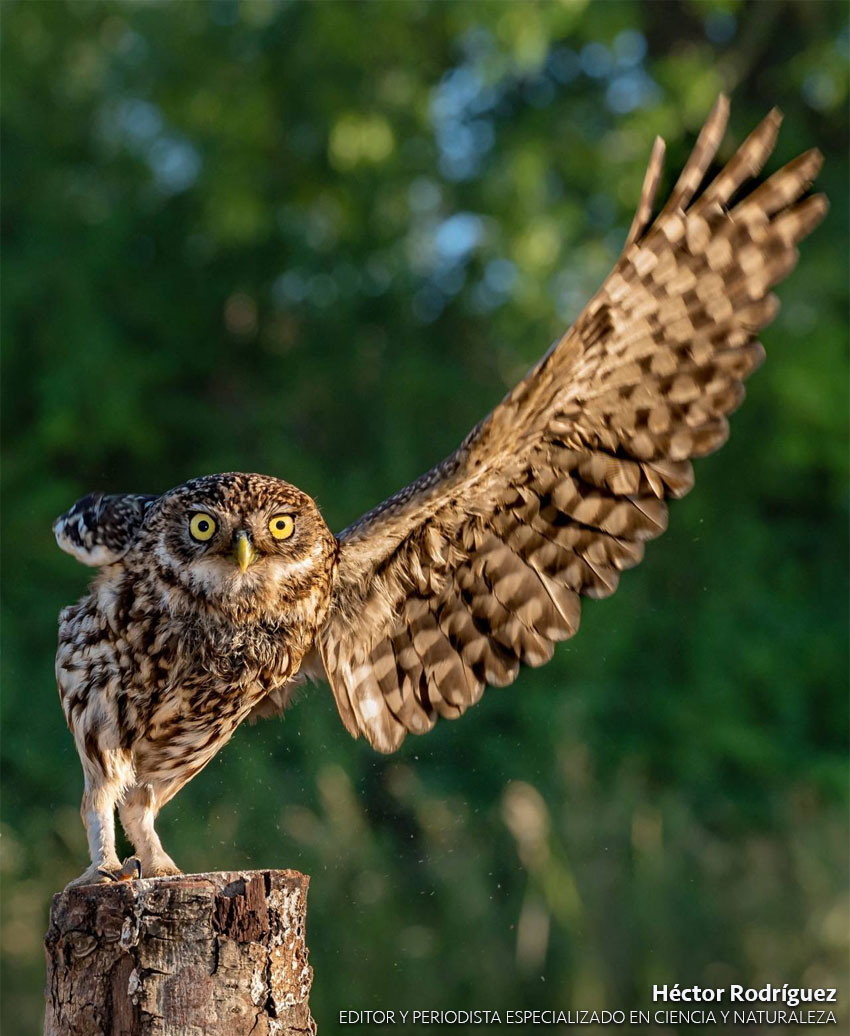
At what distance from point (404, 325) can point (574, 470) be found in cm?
679

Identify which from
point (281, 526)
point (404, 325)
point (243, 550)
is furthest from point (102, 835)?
point (404, 325)

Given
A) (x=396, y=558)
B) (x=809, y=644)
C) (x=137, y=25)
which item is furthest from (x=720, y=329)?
(x=137, y=25)

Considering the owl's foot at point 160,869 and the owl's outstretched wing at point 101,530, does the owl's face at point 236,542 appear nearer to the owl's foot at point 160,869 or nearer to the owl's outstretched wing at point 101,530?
the owl's outstretched wing at point 101,530

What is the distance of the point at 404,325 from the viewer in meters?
10.8

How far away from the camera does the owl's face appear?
13.0 ft

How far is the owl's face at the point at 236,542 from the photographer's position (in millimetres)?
3975

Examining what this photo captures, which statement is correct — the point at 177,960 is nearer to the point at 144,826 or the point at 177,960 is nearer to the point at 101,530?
the point at 144,826

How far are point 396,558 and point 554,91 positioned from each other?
23.5ft

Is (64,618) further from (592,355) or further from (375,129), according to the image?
(375,129)

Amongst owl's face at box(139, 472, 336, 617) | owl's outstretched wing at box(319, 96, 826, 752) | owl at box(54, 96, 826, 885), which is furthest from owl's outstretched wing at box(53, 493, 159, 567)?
owl's outstretched wing at box(319, 96, 826, 752)

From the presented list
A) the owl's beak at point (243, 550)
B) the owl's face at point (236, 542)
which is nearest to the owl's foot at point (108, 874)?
the owl's face at point (236, 542)

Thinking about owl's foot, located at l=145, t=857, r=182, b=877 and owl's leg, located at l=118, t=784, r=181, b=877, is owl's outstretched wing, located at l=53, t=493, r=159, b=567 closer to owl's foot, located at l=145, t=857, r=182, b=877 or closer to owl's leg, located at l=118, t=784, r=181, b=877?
owl's leg, located at l=118, t=784, r=181, b=877

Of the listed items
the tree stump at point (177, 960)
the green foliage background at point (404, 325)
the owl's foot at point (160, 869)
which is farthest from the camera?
the green foliage background at point (404, 325)

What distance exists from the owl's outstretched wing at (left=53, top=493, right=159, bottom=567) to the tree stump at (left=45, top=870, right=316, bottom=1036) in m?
1.29
